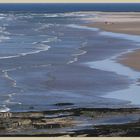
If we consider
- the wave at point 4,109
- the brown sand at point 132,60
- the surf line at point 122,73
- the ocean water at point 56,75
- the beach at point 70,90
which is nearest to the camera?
the beach at point 70,90

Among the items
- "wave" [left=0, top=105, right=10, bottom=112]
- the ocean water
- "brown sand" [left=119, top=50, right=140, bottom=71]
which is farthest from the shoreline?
"brown sand" [left=119, top=50, right=140, bottom=71]

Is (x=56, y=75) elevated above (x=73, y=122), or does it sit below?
below

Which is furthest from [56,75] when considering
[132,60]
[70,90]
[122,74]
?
[132,60]

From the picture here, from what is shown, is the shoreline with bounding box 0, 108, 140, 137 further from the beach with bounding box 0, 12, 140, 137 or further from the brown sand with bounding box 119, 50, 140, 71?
the brown sand with bounding box 119, 50, 140, 71

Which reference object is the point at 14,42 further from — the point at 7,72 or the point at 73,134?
the point at 73,134

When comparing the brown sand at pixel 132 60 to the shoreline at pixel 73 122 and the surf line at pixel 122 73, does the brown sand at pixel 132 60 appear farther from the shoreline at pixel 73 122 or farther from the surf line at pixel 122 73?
the shoreline at pixel 73 122

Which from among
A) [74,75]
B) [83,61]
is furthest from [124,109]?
[83,61]

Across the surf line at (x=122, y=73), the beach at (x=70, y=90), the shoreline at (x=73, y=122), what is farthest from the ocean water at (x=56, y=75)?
the shoreline at (x=73, y=122)

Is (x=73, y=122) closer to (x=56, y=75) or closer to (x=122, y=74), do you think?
(x=56, y=75)

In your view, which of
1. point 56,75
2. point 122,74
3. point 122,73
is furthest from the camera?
point 122,73
